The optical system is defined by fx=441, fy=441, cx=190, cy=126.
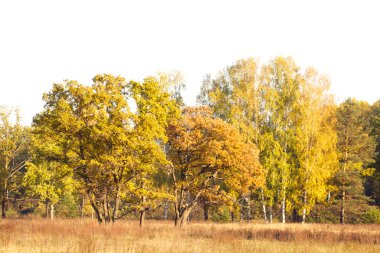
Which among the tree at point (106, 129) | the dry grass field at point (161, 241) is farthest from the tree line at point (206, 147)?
Result: the dry grass field at point (161, 241)

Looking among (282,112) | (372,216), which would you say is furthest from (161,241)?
(372,216)

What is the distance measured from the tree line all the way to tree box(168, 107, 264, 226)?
79 millimetres

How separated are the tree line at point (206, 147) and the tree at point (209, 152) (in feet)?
0.26

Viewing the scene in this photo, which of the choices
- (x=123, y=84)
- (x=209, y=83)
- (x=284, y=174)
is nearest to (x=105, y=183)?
(x=123, y=84)

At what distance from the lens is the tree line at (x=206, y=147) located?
2581 centimetres

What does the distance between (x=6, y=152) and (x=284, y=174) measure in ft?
88.8

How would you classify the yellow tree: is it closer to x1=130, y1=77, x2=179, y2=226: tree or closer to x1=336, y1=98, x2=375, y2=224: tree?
x1=336, y1=98, x2=375, y2=224: tree

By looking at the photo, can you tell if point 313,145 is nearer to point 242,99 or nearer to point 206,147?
point 242,99

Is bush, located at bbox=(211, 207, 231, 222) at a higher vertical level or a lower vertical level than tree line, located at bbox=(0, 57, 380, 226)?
lower

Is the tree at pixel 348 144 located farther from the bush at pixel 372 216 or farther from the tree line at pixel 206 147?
the bush at pixel 372 216

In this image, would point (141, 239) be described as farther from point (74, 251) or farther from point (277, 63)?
point (277, 63)

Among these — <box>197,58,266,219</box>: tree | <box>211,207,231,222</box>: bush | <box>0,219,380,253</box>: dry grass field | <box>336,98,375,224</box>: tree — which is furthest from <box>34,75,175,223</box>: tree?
<box>336,98,375,224</box>: tree

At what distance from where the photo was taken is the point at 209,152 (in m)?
28.1

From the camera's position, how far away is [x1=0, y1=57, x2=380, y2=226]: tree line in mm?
25812
